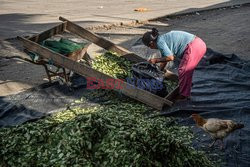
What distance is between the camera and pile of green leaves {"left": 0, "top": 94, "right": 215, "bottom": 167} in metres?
3.92

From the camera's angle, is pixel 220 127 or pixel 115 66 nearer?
pixel 220 127

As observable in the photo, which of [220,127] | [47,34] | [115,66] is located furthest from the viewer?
[115,66]

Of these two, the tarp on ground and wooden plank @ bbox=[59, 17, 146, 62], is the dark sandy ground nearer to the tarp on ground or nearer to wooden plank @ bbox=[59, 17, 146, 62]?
the tarp on ground

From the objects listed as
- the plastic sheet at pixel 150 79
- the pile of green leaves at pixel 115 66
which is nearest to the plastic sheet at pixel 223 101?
the plastic sheet at pixel 150 79

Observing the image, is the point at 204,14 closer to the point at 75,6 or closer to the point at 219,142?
the point at 75,6

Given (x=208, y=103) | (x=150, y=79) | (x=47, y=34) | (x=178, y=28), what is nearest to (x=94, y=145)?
(x=150, y=79)

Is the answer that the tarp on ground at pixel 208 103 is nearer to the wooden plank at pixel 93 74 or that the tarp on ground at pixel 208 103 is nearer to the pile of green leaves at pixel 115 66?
the wooden plank at pixel 93 74

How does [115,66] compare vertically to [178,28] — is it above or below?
above

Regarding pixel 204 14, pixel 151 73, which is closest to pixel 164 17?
pixel 204 14

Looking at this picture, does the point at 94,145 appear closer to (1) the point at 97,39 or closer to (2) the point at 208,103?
(2) the point at 208,103

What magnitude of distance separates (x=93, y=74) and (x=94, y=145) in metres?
1.84

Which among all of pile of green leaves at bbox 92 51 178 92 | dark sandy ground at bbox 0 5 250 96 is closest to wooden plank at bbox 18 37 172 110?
pile of green leaves at bbox 92 51 178 92

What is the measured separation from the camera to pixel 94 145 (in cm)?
413

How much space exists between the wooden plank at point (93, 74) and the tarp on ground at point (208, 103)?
27cm
